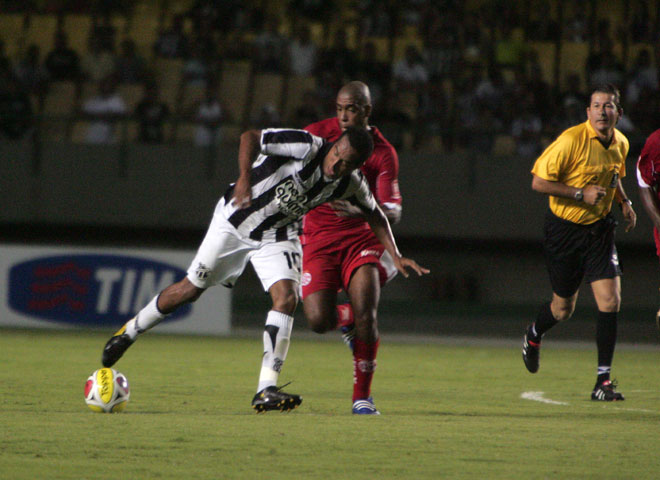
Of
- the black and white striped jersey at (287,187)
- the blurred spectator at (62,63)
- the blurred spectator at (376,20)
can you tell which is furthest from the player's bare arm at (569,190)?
the blurred spectator at (62,63)

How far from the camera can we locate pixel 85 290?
49.1ft

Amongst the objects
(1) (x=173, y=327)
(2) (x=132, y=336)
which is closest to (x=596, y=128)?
(2) (x=132, y=336)

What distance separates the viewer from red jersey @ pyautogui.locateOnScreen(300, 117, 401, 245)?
7.29m

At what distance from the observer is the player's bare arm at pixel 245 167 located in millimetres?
6254

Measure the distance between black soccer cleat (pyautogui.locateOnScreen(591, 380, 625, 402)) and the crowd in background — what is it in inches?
373

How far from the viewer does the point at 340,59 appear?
18078 mm

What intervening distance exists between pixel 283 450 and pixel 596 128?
13.2 ft

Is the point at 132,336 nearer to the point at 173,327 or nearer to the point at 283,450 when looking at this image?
the point at 283,450

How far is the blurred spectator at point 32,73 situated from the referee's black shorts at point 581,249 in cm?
1211

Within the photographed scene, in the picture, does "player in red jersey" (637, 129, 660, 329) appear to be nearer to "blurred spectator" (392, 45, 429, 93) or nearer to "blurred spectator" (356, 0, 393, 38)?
"blurred spectator" (392, 45, 429, 93)

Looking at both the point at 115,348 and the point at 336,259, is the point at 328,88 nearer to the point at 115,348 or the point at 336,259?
the point at 336,259

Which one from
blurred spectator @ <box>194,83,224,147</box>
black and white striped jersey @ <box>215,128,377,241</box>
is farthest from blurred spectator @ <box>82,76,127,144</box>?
black and white striped jersey @ <box>215,128,377,241</box>

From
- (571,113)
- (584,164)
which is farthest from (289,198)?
(571,113)

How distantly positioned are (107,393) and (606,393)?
364cm
